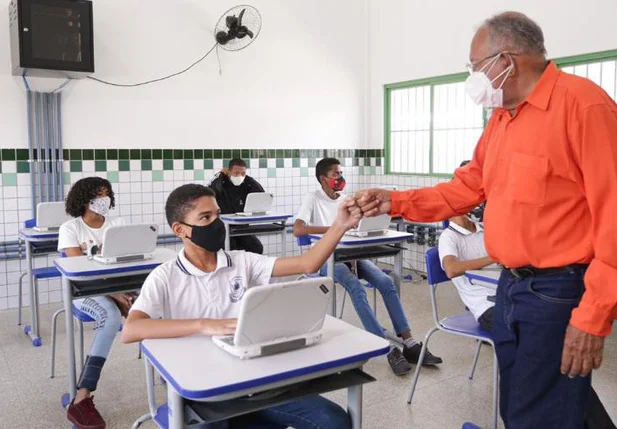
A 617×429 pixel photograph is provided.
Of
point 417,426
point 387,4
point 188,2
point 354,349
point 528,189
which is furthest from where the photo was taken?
point 387,4

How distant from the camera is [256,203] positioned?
19.1 ft

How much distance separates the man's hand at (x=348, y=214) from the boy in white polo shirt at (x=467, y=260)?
3.20 feet

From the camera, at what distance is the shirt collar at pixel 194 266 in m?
2.16

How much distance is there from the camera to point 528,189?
162 centimetres

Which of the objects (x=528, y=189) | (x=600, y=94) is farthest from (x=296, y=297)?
(x=600, y=94)

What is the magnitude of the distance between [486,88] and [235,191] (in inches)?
180

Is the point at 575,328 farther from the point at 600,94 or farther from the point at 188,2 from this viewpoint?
the point at 188,2

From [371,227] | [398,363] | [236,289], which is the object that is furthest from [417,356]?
[236,289]

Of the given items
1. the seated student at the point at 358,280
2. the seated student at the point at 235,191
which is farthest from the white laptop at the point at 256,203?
the seated student at the point at 358,280

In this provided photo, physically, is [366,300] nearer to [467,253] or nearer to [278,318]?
[467,253]

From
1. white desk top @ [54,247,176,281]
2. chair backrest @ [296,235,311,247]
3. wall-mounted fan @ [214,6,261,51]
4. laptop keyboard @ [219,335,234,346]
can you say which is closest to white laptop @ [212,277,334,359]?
laptop keyboard @ [219,335,234,346]

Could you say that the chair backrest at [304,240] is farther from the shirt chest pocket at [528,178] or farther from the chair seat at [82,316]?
the shirt chest pocket at [528,178]

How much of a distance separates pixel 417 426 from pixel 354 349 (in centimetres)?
147

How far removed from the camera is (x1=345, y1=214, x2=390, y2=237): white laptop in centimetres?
411
